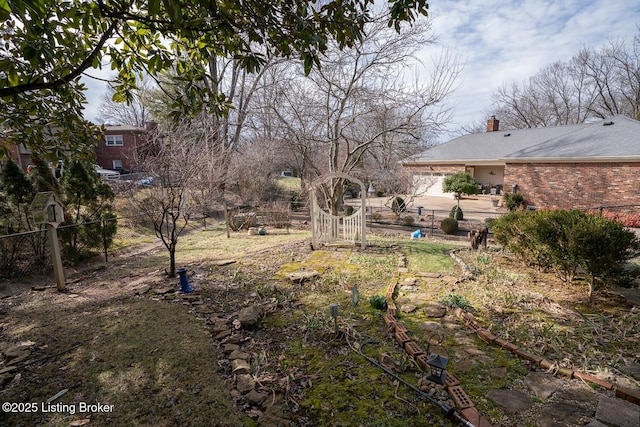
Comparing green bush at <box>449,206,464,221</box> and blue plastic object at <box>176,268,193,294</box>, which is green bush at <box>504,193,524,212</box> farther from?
blue plastic object at <box>176,268,193,294</box>

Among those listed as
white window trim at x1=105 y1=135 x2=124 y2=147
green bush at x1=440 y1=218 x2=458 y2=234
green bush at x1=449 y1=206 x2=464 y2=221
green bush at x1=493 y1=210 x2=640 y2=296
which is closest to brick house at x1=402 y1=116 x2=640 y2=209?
green bush at x1=449 y1=206 x2=464 y2=221

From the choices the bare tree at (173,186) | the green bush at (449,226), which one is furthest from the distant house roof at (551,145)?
the bare tree at (173,186)

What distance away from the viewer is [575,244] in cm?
382

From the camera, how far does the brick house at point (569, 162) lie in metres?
13.6

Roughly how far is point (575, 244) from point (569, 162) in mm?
14927

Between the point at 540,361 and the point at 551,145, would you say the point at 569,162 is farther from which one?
the point at 540,361

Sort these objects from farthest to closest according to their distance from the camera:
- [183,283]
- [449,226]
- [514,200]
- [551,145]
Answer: [551,145] → [514,200] → [449,226] → [183,283]

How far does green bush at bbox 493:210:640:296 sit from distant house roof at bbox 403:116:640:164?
5790 mm

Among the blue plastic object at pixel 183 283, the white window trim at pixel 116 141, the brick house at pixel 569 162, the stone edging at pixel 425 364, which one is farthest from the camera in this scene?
the white window trim at pixel 116 141

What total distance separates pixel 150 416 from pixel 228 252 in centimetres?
573

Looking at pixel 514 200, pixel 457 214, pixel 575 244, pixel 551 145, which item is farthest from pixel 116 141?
pixel 551 145

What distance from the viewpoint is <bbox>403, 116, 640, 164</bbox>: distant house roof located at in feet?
46.2

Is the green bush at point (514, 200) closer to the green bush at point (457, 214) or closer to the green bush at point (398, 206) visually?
the green bush at point (457, 214)

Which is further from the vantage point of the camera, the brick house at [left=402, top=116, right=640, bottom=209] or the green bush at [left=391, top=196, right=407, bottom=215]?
the green bush at [left=391, top=196, right=407, bottom=215]
